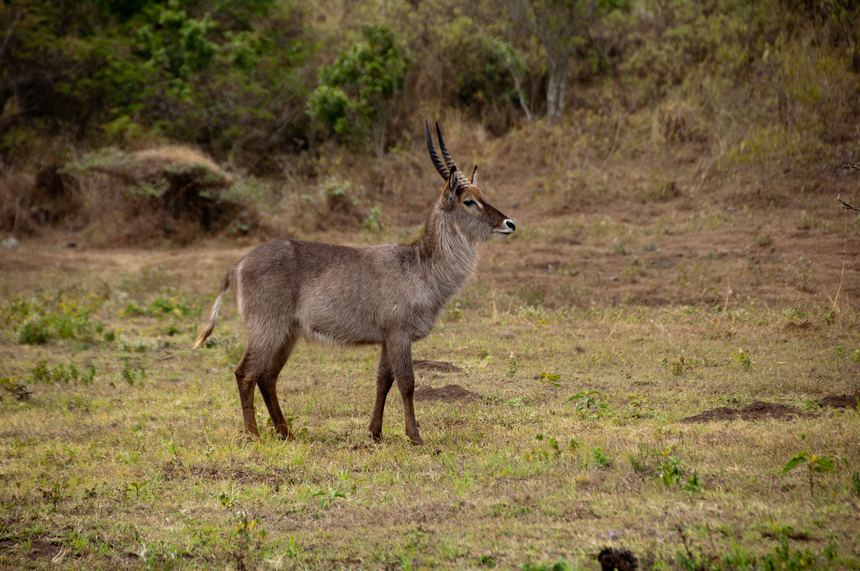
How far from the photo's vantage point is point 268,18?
23.8m

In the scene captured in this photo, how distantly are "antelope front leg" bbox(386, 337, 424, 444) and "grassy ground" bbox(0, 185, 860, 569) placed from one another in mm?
153

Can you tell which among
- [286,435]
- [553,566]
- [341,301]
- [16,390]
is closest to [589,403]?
[341,301]

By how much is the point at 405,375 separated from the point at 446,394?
4.71 feet

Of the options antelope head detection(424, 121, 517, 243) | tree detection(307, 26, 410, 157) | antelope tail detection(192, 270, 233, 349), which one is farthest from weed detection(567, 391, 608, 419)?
tree detection(307, 26, 410, 157)

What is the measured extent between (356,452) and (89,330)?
595cm

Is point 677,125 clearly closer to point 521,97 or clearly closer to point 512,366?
point 521,97

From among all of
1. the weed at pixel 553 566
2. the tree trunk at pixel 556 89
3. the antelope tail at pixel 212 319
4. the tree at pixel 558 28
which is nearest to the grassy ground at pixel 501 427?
the weed at pixel 553 566

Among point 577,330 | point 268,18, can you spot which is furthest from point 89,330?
point 268,18

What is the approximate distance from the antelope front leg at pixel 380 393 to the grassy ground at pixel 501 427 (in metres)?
0.16

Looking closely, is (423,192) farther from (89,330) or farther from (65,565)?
(65,565)

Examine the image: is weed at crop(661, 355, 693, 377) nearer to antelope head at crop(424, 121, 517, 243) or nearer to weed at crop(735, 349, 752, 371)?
weed at crop(735, 349, 752, 371)

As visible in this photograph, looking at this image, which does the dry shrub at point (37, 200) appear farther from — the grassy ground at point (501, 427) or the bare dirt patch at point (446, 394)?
the bare dirt patch at point (446, 394)

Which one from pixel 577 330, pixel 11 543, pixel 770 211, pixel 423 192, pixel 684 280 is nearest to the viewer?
pixel 11 543

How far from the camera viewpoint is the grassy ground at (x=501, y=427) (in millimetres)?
4676
